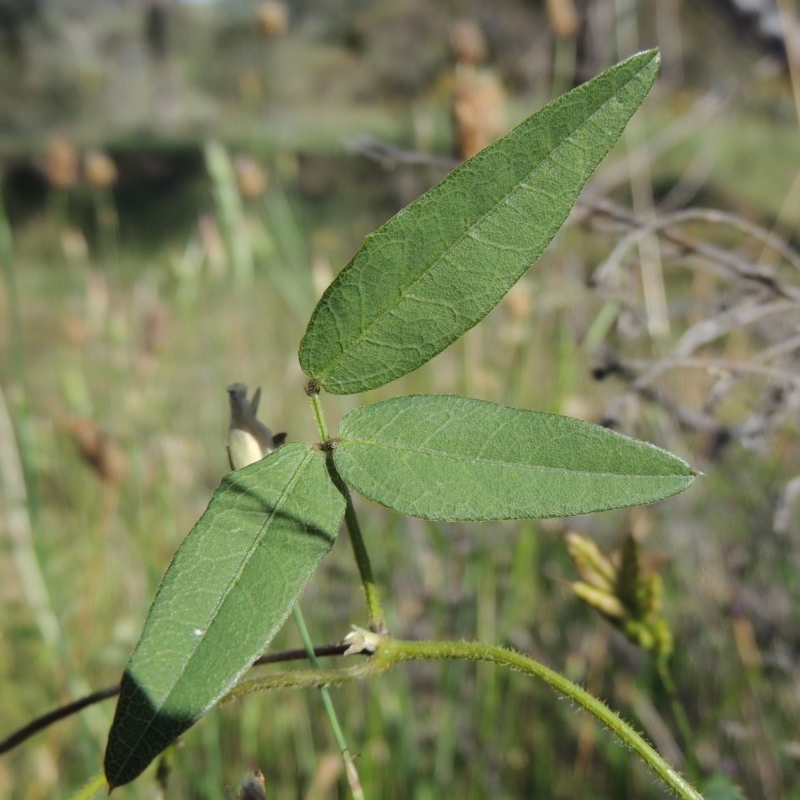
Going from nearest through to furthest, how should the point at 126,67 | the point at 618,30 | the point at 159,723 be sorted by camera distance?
1. the point at 159,723
2. the point at 618,30
3. the point at 126,67

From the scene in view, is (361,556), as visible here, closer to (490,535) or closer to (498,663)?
(498,663)

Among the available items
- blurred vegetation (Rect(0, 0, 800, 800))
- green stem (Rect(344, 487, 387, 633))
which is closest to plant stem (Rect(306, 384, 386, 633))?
green stem (Rect(344, 487, 387, 633))

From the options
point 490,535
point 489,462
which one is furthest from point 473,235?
point 490,535

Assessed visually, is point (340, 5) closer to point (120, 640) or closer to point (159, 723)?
point (120, 640)

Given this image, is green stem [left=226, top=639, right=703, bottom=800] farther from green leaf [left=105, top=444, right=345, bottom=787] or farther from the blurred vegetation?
the blurred vegetation

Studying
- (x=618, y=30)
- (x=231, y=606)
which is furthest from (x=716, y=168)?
(x=231, y=606)

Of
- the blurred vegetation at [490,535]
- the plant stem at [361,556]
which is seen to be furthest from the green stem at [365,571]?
the blurred vegetation at [490,535]
